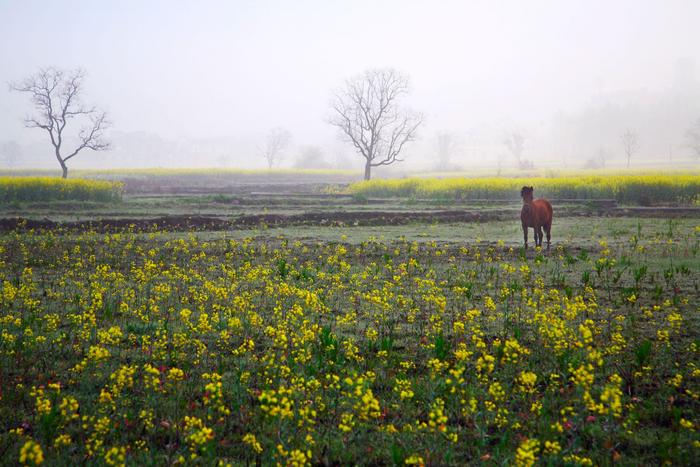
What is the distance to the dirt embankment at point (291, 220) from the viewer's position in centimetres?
1998

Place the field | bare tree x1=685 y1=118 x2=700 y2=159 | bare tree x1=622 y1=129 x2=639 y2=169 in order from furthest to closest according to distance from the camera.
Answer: bare tree x1=622 y1=129 x2=639 y2=169, bare tree x1=685 y1=118 x2=700 y2=159, the field

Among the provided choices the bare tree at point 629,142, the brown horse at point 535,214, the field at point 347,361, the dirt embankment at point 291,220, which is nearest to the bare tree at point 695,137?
the bare tree at point 629,142

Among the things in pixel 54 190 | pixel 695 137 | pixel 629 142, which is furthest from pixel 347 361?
pixel 629 142

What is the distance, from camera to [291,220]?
76.7 ft

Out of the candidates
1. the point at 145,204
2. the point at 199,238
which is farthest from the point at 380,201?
the point at 199,238

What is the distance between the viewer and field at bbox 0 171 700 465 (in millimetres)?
4281

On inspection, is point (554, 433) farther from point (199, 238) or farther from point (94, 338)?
point (199, 238)

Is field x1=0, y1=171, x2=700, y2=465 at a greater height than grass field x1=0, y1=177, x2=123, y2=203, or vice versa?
grass field x1=0, y1=177, x2=123, y2=203

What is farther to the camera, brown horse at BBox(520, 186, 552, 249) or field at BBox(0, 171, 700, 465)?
brown horse at BBox(520, 186, 552, 249)

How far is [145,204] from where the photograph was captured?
3172 cm

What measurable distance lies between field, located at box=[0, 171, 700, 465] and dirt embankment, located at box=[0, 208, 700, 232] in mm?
5821

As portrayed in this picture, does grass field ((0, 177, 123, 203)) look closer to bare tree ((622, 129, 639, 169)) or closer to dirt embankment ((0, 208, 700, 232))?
dirt embankment ((0, 208, 700, 232))

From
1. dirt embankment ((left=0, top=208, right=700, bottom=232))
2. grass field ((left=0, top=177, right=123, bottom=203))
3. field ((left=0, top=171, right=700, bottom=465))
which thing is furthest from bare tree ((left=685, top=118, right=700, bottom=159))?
field ((left=0, top=171, right=700, bottom=465))

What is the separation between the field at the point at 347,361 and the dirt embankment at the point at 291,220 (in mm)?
5821
